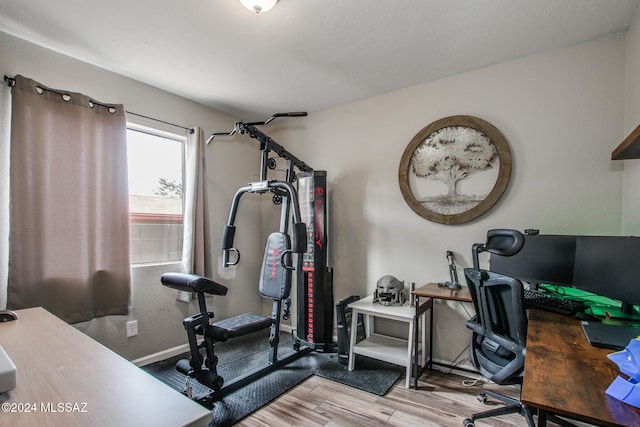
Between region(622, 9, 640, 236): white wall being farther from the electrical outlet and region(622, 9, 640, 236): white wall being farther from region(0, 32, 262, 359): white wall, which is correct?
the electrical outlet

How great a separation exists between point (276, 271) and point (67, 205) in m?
1.59

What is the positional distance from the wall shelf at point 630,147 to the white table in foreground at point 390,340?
4.96ft

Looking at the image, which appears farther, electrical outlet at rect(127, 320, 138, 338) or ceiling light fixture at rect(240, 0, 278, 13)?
electrical outlet at rect(127, 320, 138, 338)

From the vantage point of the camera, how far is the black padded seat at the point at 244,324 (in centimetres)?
217

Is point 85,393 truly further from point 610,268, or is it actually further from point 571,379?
point 610,268

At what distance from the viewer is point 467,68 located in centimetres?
252

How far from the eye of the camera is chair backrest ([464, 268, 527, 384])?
5.08 ft

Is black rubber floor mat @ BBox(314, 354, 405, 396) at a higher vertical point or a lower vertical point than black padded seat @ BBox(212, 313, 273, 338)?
lower

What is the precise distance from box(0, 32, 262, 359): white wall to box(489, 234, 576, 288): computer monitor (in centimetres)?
262

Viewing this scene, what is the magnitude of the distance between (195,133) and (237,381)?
223 cm

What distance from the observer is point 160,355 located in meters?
2.76

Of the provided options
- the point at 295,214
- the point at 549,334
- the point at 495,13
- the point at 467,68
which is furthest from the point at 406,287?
the point at 495,13

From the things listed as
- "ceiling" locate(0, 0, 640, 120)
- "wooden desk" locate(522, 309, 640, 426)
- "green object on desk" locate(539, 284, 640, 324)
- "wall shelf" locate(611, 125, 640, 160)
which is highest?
"ceiling" locate(0, 0, 640, 120)

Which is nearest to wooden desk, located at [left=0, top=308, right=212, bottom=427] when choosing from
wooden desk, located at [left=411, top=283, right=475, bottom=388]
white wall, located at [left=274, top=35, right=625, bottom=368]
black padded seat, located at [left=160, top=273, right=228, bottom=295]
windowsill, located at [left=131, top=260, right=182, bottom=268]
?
black padded seat, located at [left=160, top=273, right=228, bottom=295]
